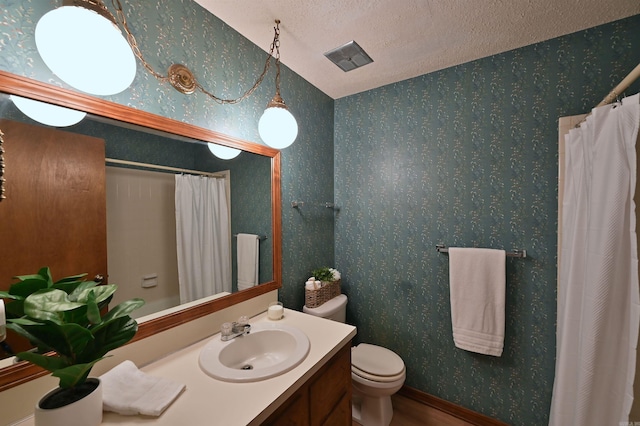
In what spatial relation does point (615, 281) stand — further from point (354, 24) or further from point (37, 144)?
point (37, 144)

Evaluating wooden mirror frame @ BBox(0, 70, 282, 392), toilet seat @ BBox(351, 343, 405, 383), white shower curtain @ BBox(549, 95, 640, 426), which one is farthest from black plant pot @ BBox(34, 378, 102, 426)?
white shower curtain @ BBox(549, 95, 640, 426)

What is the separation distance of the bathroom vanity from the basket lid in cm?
40

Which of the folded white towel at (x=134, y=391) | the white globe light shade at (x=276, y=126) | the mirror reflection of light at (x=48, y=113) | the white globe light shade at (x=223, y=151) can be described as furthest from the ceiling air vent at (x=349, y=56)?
the folded white towel at (x=134, y=391)

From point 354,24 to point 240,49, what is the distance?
64cm

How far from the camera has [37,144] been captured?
743 mm

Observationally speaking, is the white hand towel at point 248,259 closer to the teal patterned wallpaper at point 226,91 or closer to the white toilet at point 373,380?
the teal patterned wallpaper at point 226,91

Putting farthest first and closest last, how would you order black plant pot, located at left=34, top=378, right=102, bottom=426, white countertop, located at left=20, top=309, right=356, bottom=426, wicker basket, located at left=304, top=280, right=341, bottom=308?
wicker basket, located at left=304, top=280, right=341, bottom=308, white countertop, located at left=20, top=309, right=356, bottom=426, black plant pot, located at left=34, top=378, right=102, bottom=426

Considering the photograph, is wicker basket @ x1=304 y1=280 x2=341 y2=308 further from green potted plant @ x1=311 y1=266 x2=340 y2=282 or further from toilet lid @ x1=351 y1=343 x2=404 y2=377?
toilet lid @ x1=351 y1=343 x2=404 y2=377

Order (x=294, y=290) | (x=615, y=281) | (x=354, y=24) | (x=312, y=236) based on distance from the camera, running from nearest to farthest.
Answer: (x=615, y=281), (x=354, y=24), (x=294, y=290), (x=312, y=236)

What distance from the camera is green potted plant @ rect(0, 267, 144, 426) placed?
0.55 metres

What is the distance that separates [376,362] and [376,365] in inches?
1.2

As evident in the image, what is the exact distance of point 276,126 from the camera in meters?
1.29

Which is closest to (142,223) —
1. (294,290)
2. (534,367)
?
(294,290)

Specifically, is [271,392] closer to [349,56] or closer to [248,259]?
[248,259]
